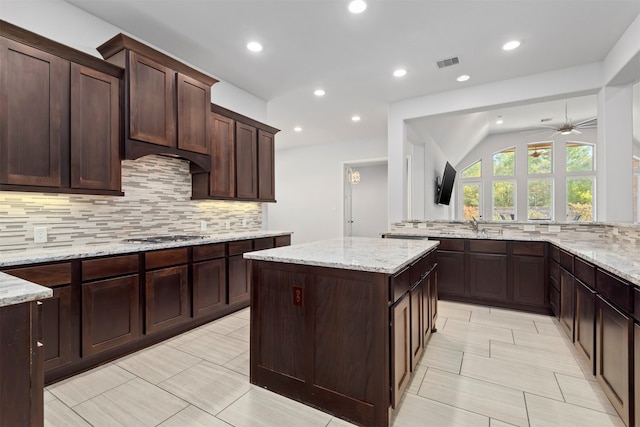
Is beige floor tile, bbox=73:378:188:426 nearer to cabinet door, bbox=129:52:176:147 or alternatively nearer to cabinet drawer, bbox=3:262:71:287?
cabinet drawer, bbox=3:262:71:287

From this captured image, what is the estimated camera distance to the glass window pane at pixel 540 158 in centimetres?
870

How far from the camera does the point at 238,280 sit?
11.3ft

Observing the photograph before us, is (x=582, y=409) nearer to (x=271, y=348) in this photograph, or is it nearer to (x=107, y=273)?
(x=271, y=348)

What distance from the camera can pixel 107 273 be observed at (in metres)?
2.24

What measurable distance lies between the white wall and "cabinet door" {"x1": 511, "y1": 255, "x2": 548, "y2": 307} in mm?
3979

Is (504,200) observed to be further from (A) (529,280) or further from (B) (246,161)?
(B) (246,161)

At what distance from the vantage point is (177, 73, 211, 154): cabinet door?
2963 mm

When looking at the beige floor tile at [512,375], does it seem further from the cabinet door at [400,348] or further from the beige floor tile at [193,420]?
the beige floor tile at [193,420]

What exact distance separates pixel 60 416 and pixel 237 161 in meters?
2.85

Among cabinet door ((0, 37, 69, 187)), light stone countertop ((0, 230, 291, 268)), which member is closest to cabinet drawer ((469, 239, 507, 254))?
light stone countertop ((0, 230, 291, 268))

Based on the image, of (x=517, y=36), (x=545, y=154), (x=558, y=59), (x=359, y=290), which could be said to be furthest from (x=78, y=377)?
(x=545, y=154)

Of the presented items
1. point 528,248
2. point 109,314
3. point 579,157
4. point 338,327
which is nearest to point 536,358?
point 528,248

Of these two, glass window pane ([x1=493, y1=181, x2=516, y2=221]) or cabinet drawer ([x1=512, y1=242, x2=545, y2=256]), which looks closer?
cabinet drawer ([x1=512, y1=242, x2=545, y2=256])

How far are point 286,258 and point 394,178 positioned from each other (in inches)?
126
